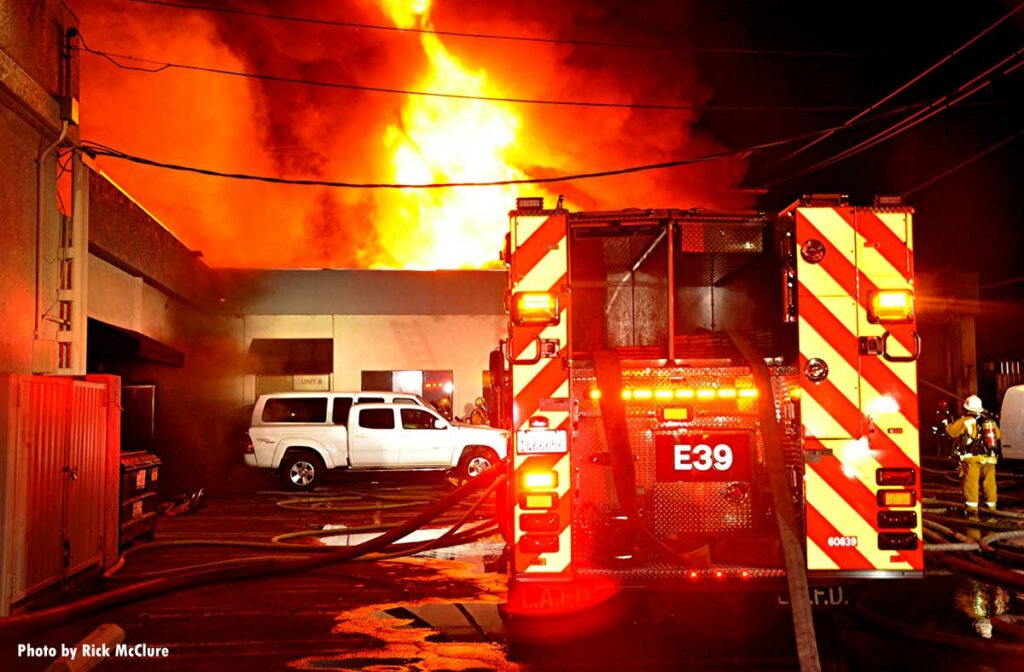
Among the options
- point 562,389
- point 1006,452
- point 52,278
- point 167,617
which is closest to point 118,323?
point 52,278

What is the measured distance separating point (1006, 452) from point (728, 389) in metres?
13.6

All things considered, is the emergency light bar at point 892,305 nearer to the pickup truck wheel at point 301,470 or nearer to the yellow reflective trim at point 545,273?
the yellow reflective trim at point 545,273

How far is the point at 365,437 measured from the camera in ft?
51.9

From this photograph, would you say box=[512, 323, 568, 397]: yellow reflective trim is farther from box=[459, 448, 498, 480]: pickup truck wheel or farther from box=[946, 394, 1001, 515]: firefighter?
box=[459, 448, 498, 480]: pickup truck wheel

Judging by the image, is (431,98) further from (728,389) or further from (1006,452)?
(728,389)

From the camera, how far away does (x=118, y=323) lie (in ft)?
46.0

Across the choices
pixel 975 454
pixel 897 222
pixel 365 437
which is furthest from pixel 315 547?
pixel 975 454

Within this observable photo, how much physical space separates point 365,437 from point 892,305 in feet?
39.5

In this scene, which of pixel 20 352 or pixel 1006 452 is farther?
pixel 1006 452

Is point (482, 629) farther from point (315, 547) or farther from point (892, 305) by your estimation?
point (892, 305)

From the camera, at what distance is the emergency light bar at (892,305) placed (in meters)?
5.08

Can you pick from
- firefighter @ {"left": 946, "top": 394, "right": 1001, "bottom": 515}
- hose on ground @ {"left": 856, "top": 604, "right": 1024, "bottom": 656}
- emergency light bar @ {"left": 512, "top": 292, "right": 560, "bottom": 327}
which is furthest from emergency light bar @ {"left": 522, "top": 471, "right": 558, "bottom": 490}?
firefighter @ {"left": 946, "top": 394, "right": 1001, "bottom": 515}

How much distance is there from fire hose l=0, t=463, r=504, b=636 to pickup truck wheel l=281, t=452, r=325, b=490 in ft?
25.0

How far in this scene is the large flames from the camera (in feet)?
75.8
